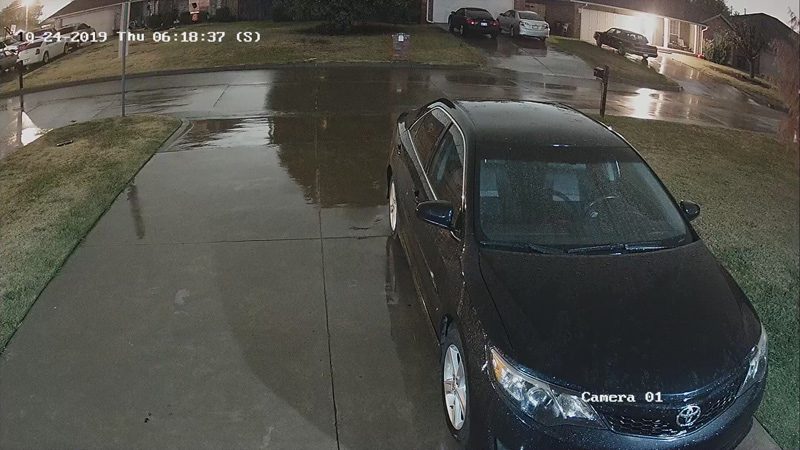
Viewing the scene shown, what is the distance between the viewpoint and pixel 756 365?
2.93 m

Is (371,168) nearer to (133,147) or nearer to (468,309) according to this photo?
(133,147)

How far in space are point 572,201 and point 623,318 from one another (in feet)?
3.34

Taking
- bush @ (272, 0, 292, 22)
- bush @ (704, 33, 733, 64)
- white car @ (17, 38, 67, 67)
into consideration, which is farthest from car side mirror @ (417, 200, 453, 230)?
bush @ (272, 0, 292, 22)

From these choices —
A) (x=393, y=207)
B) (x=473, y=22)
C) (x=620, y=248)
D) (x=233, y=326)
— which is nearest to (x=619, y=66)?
(x=393, y=207)

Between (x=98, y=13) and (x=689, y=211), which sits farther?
(x=98, y=13)

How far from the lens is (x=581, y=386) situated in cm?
262

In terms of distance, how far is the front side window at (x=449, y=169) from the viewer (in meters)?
3.90

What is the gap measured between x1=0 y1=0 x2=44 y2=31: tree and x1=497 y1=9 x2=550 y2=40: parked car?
10140 millimetres

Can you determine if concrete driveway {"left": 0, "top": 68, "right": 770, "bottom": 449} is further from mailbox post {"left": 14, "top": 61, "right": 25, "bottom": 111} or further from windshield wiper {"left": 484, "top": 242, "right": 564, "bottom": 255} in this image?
mailbox post {"left": 14, "top": 61, "right": 25, "bottom": 111}

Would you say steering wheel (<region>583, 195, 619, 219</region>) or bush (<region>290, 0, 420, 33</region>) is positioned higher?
bush (<region>290, 0, 420, 33</region>)

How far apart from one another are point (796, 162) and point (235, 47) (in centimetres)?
1297

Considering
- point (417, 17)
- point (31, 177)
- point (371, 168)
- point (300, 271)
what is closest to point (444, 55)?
point (417, 17)

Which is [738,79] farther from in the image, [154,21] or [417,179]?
[154,21]

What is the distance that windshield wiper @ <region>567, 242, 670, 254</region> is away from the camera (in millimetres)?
3436
